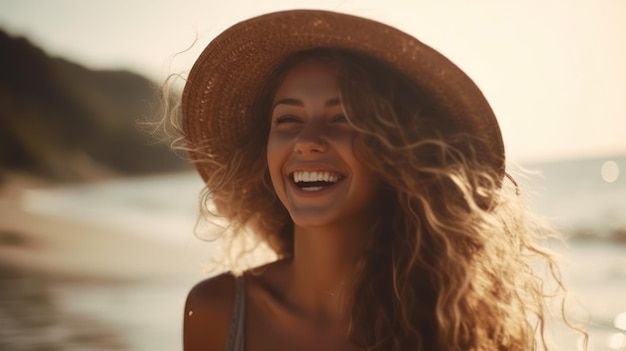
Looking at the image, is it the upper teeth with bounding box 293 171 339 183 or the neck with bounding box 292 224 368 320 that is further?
the neck with bounding box 292 224 368 320

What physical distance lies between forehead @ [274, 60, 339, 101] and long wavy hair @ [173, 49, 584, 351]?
3 cm

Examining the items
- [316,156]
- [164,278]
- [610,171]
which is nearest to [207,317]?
[316,156]

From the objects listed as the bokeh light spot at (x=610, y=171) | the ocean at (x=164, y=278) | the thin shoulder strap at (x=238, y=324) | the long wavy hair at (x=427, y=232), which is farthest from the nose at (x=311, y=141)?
the bokeh light spot at (x=610, y=171)

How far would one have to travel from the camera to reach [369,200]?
9.70 ft

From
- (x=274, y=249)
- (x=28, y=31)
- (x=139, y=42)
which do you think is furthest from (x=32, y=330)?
(x=139, y=42)

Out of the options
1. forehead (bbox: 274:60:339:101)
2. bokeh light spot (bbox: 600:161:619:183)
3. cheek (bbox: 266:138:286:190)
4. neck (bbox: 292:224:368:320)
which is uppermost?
bokeh light spot (bbox: 600:161:619:183)

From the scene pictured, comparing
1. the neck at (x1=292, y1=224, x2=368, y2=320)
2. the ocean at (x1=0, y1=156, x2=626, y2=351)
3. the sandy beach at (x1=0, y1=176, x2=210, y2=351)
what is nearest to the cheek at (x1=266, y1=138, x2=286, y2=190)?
the neck at (x1=292, y1=224, x2=368, y2=320)

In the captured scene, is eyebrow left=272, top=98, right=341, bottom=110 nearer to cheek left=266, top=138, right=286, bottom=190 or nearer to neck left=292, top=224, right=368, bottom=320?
cheek left=266, top=138, right=286, bottom=190

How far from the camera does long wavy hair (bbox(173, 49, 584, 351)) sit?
2781 mm

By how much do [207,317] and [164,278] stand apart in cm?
478

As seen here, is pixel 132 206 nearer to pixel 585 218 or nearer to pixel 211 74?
pixel 585 218

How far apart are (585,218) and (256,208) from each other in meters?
10.3

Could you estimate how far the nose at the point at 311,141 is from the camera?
274 cm

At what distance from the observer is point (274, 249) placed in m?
3.49
